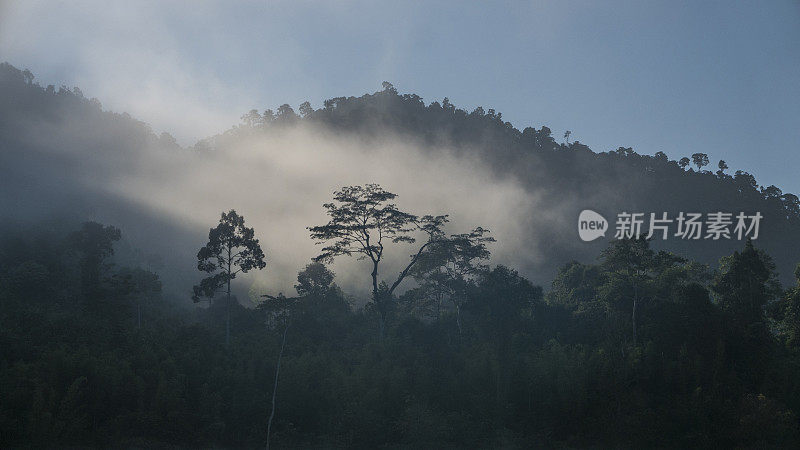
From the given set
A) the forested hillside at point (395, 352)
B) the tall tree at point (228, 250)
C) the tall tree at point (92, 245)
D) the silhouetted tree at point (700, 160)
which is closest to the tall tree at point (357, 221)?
the forested hillside at point (395, 352)

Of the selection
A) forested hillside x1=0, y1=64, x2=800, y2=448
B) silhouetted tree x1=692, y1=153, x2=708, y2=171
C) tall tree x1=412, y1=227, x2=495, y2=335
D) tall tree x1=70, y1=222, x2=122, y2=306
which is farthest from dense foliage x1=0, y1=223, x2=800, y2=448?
silhouetted tree x1=692, y1=153, x2=708, y2=171

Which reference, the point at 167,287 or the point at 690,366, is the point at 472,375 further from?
the point at 167,287

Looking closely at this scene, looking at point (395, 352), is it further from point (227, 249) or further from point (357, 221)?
point (227, 249)

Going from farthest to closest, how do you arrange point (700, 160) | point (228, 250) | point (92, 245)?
point (700, 160), point (92, 245), point (228, 250)

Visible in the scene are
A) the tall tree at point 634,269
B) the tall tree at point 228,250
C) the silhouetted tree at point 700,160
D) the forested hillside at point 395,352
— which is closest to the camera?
the forested hillside at point 395,352

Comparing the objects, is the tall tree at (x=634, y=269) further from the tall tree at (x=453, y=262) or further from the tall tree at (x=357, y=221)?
the tall tree at (x=357, y=221)

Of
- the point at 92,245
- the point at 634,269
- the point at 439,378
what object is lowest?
the point at 439,378

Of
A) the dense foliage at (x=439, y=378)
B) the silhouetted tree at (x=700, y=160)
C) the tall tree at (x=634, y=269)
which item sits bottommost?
the dense foliage at (x=439, y=378)

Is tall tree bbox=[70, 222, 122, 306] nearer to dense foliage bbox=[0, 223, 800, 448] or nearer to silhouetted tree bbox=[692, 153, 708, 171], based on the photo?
dense foliage bbox=[0, 223, 800, 448]

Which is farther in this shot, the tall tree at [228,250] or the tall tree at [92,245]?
the tall tree at [92,245]

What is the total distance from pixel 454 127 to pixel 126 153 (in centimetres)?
8915

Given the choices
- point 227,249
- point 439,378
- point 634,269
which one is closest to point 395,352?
point 439,378

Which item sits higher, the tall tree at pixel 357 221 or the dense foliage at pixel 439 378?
the tall tree at pixel 357 221

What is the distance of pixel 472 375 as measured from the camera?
1563 inches
